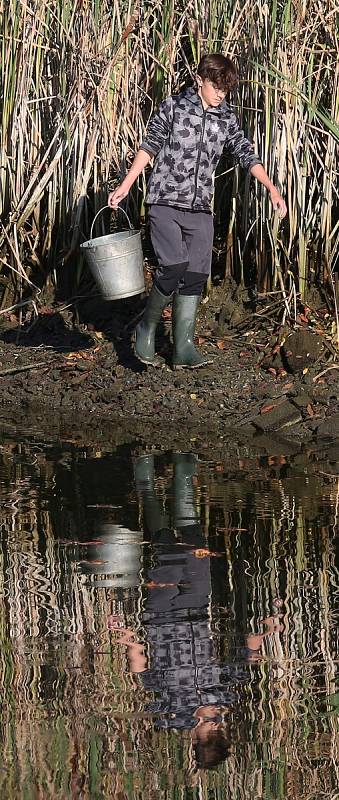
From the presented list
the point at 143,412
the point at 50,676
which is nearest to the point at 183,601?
the point at 50,676

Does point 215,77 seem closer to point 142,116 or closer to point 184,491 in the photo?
point 142,116

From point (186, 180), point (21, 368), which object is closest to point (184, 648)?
point (186, 180)

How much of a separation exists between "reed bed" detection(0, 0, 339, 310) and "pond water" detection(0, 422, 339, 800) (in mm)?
2305

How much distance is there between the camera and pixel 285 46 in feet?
27.6

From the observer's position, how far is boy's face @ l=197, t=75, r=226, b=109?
299 inches

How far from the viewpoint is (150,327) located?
8.11m

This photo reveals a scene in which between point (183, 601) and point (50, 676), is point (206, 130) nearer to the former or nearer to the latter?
point (183, 601)

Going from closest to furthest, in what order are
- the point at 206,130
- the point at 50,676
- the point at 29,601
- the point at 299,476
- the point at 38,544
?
the point at 50,676 < the point at 29,601 < the point at 38,544 < the point at 299,476 < the point at 206,130

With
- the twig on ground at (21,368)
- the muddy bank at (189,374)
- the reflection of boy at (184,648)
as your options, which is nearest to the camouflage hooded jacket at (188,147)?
the muddy bank at (189,374)

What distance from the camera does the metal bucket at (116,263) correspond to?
7.76 m

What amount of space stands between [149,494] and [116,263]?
6.32 feet

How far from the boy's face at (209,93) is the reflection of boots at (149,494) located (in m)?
1.93

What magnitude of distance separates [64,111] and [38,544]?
4294mm

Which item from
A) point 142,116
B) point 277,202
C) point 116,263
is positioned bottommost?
point 116,263
